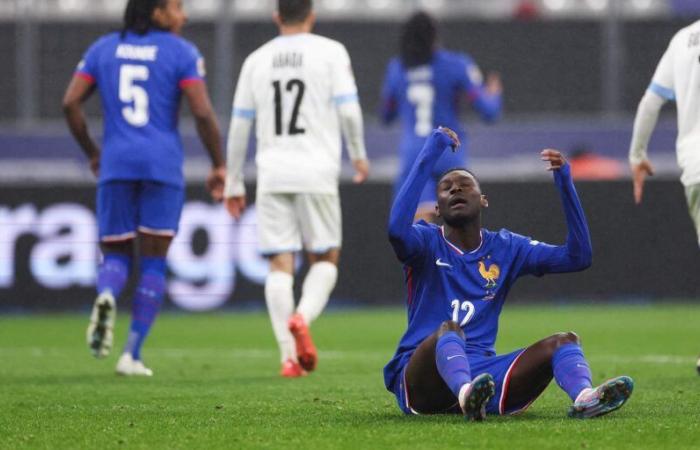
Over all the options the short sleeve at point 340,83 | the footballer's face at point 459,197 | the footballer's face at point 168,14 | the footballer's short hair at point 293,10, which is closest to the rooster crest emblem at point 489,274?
the footballer's face at point 459,197

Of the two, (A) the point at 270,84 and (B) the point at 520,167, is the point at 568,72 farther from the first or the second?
(A) the point at 270,84

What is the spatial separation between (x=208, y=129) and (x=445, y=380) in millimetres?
3926

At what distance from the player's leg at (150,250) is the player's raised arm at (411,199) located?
321 centimetres

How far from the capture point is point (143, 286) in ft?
28.7

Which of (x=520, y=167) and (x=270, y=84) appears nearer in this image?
(x=270, y=84)

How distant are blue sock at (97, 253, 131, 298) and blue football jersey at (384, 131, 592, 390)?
119 inches

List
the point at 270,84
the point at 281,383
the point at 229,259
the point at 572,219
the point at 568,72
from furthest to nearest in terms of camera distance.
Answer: the point at 568,72 → the point at 229,259 → the point at 270,84 → the point at 281,383 → the point at 572,219

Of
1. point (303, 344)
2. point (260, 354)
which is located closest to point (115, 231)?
point (303, 344)

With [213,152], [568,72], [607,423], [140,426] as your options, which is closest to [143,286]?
[213,152]

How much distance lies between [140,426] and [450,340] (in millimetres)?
1208

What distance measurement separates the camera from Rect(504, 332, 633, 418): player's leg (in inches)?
207

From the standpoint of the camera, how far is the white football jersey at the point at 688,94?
7.89 m

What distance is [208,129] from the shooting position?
29.3ft

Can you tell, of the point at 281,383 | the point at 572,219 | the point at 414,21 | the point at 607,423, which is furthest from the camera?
the point at 414,21
